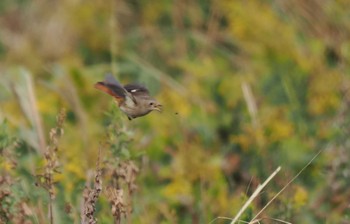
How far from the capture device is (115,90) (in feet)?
8.48

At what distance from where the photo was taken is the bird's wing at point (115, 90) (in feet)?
8.43

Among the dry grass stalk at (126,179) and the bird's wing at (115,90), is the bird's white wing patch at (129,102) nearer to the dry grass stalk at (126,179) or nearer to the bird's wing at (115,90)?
the bird's wing at (115,90)

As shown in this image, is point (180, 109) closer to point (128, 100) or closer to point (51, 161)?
point (51, 161)

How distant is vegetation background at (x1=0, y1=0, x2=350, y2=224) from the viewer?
343 cm

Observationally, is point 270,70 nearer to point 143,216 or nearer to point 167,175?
point 167,175

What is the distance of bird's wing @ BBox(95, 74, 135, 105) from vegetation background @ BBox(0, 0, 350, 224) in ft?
0.87

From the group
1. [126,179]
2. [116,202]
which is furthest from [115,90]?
[126,179]

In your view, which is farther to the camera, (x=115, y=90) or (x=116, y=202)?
(x=116, y=202)

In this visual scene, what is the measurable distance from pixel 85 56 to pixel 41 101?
4.05 feet

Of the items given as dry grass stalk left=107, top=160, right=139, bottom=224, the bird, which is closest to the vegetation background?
dry grass stalk left=107, top=160, right=139, bottom=224

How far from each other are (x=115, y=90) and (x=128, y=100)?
0.29ft

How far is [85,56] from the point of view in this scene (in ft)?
22.2

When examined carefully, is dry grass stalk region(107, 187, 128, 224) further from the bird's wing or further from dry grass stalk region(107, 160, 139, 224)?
the bird's wing

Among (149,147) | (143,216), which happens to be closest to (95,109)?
(149,147)
